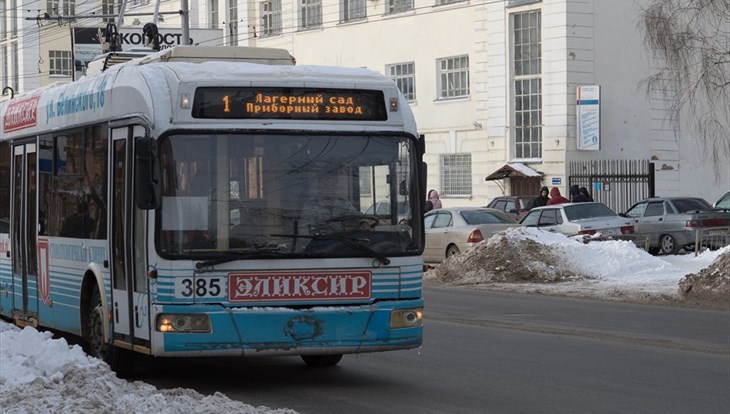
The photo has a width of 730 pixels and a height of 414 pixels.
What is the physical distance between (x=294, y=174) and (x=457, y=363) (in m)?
3.48

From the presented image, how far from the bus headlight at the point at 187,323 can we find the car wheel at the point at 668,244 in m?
25.7

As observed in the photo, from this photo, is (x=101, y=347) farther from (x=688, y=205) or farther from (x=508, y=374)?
(x=688, y=205)

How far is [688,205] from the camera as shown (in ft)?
116

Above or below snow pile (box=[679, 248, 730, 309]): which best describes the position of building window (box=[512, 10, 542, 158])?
above

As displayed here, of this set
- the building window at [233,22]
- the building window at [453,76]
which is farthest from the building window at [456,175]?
the building window at [233,22]

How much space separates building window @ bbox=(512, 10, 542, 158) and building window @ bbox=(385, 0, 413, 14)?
593cm

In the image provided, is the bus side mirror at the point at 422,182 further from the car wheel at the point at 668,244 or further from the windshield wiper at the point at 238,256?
the car wheel at the point at 668,244

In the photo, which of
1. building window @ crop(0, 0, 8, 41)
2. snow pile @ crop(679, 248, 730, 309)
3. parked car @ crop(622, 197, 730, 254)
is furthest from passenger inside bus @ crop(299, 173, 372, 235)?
building window @ crop(0, 0, 8, 41)

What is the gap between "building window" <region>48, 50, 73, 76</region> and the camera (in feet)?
255

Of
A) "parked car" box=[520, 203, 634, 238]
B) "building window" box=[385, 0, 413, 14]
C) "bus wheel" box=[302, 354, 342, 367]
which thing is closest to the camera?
"bus wheel" box=[302, 354, 342, 367]

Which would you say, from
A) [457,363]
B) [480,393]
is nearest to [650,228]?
[457,363]

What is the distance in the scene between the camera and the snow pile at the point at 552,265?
2728 cm

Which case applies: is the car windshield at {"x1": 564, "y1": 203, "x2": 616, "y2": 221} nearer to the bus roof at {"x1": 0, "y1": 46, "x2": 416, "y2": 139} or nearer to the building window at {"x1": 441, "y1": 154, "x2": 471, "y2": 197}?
the building window at {"x1": 441, "y1": 154, "x2": 471, "y2": 197}

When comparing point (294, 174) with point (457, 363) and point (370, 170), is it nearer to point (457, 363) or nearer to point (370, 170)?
point (370, 170)
